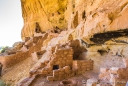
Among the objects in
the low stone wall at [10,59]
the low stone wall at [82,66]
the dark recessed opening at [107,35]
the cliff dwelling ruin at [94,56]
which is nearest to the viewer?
the cliff dwelling ruin at [94,56]

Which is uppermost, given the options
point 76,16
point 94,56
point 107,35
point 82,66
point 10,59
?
point 76,16

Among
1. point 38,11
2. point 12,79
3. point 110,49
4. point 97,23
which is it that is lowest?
point 12,79

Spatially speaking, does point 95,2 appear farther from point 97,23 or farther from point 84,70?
point 84,70

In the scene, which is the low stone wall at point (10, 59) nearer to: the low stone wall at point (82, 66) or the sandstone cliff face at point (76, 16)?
the sandstone cliff face at point (76, 16)

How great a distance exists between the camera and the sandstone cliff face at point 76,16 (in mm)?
4840

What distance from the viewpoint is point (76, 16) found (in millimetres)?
11219

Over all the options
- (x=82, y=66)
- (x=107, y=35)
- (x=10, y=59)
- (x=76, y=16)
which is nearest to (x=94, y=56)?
(x=82, y=66)

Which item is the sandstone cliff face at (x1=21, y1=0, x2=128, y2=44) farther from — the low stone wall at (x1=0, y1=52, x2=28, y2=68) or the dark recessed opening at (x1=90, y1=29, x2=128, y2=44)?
the low stone wall at (x1=0, y1=52, x2=28, y2=68)

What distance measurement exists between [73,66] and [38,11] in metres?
14.2

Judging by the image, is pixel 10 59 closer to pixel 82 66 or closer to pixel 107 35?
pixel 82 66

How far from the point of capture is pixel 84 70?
6438 mm

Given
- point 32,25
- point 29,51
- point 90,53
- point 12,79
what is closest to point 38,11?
point 32,25

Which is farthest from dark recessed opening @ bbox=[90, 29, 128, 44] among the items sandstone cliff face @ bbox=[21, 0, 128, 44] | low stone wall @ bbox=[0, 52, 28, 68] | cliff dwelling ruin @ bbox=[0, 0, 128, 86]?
low stone wall @ bbox=[0, 52, 28, 68]

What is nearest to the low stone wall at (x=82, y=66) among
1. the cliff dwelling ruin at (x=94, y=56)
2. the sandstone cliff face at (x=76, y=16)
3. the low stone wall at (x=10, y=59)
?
the cliff dwelling ruin at (x=94, y=56)
